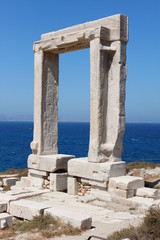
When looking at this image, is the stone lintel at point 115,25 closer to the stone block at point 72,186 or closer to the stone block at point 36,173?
the stone block at point 72,186

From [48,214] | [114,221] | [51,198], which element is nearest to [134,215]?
[114,221]

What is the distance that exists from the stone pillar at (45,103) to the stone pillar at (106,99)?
2255mm

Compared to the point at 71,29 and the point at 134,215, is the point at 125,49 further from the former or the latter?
the point at 134,215

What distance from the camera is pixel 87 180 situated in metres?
9.73

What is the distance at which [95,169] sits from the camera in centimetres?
941

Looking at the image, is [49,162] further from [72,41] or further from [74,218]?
[74,218]

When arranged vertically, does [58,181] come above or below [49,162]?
below

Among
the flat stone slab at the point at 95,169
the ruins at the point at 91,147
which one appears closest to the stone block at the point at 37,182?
the ruins at the point at 91,147

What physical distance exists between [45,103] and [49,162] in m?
1.98

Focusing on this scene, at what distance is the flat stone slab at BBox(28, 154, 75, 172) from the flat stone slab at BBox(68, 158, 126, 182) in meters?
0.67

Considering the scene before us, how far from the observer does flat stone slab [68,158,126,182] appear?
30.3 ft

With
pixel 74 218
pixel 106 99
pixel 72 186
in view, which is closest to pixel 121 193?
pixel 72 186

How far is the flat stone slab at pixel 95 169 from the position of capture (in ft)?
30.3

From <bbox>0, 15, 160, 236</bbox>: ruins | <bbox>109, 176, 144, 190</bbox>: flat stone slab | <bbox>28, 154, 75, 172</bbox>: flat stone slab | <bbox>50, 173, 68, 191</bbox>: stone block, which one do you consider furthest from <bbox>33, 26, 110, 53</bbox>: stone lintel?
<bbox>50, 173, 68, 191</bbox>: stone block
